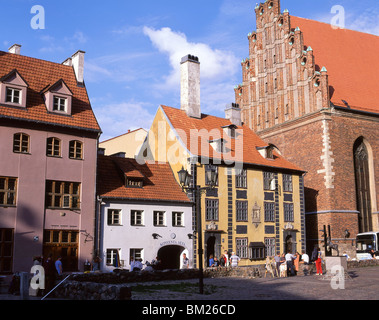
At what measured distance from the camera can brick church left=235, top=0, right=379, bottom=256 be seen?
3875cm

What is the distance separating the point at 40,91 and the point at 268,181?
59.0 feet

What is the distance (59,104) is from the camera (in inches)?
1063

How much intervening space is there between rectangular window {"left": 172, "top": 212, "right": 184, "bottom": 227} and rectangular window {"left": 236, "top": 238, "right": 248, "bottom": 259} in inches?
185

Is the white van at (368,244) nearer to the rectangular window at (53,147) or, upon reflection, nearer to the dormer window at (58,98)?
the rectangular window at (53,147)

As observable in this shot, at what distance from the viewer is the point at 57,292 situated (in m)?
17.3

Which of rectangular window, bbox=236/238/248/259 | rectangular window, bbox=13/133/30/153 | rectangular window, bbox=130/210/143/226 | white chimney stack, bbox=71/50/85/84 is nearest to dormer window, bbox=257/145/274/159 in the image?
rectangular window, bbox=236/238/248/259

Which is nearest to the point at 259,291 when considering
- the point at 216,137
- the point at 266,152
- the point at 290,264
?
the point at 290,264

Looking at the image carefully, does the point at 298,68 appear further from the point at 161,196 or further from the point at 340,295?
the point at 340,295

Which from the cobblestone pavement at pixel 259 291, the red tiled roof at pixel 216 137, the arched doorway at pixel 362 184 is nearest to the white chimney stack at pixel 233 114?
the red tiled roof at pixel 216 137

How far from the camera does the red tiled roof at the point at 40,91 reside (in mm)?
25750

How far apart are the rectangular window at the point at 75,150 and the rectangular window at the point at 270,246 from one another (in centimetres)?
1560

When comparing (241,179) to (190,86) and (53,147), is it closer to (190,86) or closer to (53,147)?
(190,86)

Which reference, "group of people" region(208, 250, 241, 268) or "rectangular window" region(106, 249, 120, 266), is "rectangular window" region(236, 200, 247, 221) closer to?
"group of people" region(208, 250, 241, 268)

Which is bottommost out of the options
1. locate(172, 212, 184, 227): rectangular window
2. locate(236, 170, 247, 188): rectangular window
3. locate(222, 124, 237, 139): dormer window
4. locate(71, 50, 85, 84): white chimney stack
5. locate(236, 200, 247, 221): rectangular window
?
locate(172, 212, 184, 227): rectangular window
